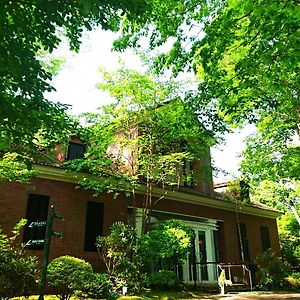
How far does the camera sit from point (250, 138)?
15.6 m

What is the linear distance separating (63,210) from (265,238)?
15320mm

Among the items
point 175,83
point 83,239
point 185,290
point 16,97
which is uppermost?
point 175,83

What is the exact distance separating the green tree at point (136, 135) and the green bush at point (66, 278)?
378cm

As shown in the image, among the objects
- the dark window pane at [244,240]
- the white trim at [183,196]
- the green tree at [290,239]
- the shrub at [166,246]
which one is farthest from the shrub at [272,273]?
the green tree at [290,239]

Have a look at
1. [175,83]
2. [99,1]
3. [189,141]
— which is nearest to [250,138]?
[189,141]

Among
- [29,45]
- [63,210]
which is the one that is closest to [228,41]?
[29,45]

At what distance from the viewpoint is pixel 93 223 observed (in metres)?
13.9

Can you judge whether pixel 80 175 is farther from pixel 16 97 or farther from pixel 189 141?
pixel 16 97

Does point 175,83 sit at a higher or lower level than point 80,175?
higher

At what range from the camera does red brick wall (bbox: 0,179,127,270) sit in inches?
464

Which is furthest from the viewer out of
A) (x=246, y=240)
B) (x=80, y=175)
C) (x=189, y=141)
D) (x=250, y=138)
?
(x=246, y=240)

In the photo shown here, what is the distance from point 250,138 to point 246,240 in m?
8.20

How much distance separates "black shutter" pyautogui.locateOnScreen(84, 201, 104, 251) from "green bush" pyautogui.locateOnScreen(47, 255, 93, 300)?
4045 mm

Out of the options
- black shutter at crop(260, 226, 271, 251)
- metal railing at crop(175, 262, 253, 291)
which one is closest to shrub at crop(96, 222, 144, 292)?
metal railing at crop(175, 262, 253, 291)
